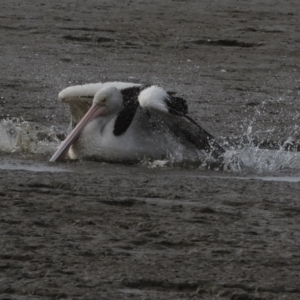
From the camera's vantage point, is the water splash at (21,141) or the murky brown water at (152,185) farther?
the water splash at (21,141)

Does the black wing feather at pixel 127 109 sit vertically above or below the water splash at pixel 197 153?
above

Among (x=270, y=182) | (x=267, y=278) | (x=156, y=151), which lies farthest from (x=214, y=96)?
(x=267, y=278)

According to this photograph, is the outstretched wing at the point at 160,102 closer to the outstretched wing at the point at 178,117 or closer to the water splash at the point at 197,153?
the outstretched wing at the point at 178,117

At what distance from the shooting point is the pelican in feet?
29.7

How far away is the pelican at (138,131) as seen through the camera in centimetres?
904

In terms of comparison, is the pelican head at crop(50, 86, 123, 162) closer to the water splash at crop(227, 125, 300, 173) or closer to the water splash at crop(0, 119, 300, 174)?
the water splash at crop(0, 119, 300, 174)

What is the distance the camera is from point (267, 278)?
5.18 metres

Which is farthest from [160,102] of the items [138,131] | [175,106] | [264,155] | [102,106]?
[264,155]

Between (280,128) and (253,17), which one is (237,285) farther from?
(253,17)

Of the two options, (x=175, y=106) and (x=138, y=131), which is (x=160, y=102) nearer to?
(x=175, y=106)

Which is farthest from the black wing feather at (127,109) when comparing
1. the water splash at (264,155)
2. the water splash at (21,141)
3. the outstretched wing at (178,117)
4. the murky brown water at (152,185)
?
the water splash at (264,155)

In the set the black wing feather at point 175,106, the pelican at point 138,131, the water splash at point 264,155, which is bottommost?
the water splash at point 264,155

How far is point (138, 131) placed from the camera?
9.30 metres

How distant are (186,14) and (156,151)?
1000 cm
